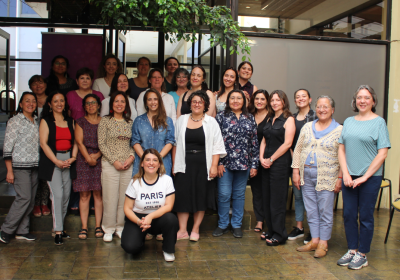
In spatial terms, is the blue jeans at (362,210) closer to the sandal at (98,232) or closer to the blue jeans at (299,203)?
the blue jeans at (299,203)

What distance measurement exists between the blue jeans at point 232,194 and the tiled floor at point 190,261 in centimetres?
27

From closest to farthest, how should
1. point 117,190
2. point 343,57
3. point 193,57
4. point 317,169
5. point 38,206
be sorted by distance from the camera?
point 317,169
point 117,190
point 38,206
point 343,57
point 193,57

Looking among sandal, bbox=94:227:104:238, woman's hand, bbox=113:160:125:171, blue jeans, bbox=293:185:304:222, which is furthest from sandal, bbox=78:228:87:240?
blue jeans, bbox=293:185:304:222

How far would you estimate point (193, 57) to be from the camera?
7246 mm

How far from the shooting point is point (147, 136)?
4.50 m

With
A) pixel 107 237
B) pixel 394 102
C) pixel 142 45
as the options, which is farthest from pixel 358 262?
pixel 142 45

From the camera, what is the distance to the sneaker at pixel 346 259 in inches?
155

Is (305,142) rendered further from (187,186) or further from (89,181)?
(89,181)

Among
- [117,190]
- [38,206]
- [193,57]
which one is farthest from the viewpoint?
[193,57]

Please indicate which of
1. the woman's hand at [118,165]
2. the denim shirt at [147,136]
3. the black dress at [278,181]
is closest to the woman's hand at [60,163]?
the woman's hand at [118,165]

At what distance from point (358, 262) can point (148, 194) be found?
91.9 inches

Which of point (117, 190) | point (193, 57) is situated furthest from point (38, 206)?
point (193, 57)

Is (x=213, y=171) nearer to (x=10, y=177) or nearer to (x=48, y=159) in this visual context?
(x=48, y=159)

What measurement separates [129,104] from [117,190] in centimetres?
111
